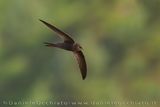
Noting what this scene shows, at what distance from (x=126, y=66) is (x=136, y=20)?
23cm

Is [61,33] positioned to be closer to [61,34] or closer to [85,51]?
[61,34]

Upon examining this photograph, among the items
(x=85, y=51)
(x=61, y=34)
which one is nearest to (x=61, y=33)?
(x=61, y=34)

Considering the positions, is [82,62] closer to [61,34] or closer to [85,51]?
[85,51]

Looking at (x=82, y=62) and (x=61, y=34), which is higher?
(x=61, y=34)

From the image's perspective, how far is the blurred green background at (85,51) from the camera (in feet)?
5.99

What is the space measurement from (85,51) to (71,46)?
0.07m

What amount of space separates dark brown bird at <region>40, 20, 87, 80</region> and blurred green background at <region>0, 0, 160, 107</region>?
0.07 ft

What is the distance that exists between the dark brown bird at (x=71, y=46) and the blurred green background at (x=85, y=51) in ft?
0.07

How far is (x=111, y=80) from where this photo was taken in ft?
6.09

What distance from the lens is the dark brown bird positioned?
1860 mm

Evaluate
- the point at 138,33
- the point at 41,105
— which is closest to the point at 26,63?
the point at 41,105

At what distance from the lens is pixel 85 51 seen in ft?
6.18

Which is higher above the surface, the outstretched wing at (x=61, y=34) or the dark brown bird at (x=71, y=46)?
the outstretched wing at (x=61, y=34)

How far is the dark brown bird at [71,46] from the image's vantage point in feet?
6.10
